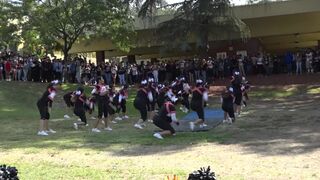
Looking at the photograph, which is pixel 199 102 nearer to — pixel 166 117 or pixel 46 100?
pixel 166 117

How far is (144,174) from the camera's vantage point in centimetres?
1059

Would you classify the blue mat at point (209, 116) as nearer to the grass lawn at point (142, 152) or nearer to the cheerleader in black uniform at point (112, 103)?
the grass lawn at point (142, 152)

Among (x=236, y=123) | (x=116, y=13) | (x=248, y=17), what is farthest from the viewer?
(x=248, y=17)

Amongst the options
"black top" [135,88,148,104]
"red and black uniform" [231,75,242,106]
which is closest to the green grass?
"black top" [135,88,148,104]

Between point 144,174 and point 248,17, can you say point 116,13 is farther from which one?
point 144,174

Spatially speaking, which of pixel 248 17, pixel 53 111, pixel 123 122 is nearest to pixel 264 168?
pixel 123 122

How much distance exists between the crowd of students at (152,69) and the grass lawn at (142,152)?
37.2 feet

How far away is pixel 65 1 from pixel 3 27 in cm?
410

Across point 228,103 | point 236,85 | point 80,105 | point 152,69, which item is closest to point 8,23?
point 152,69

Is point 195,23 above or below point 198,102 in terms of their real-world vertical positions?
above

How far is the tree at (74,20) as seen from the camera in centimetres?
3372

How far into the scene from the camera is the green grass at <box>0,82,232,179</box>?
1082cm

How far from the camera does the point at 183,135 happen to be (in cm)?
1656

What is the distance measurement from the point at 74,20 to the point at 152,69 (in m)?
5.82
